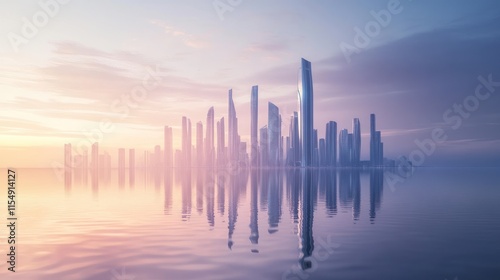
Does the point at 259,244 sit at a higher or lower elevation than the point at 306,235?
higher

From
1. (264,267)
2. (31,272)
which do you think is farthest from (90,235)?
(264,267)

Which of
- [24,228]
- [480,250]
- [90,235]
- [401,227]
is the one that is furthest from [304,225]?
[24,228]

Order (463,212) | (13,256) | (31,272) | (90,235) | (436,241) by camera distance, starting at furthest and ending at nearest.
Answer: (463,212) < (90,235) < (436,241) < (13,256) < (31,272)

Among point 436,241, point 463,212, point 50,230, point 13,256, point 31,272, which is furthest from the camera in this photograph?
point 463,212

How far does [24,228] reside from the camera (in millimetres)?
38969

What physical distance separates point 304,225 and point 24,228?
2653 cm

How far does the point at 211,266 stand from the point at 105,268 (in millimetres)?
5990

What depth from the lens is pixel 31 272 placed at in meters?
22.8

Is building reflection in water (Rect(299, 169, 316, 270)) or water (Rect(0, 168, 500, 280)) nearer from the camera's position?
water (Rect(0, 168, 500, 280))

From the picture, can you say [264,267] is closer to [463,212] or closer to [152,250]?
[152,250]

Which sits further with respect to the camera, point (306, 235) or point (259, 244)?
point (306, 235)

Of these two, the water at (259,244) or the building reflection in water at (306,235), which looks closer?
the water at (259,244)

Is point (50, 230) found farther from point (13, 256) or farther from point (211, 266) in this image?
point (211, 266)

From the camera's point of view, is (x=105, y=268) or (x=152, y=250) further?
(x=152, y=250)
